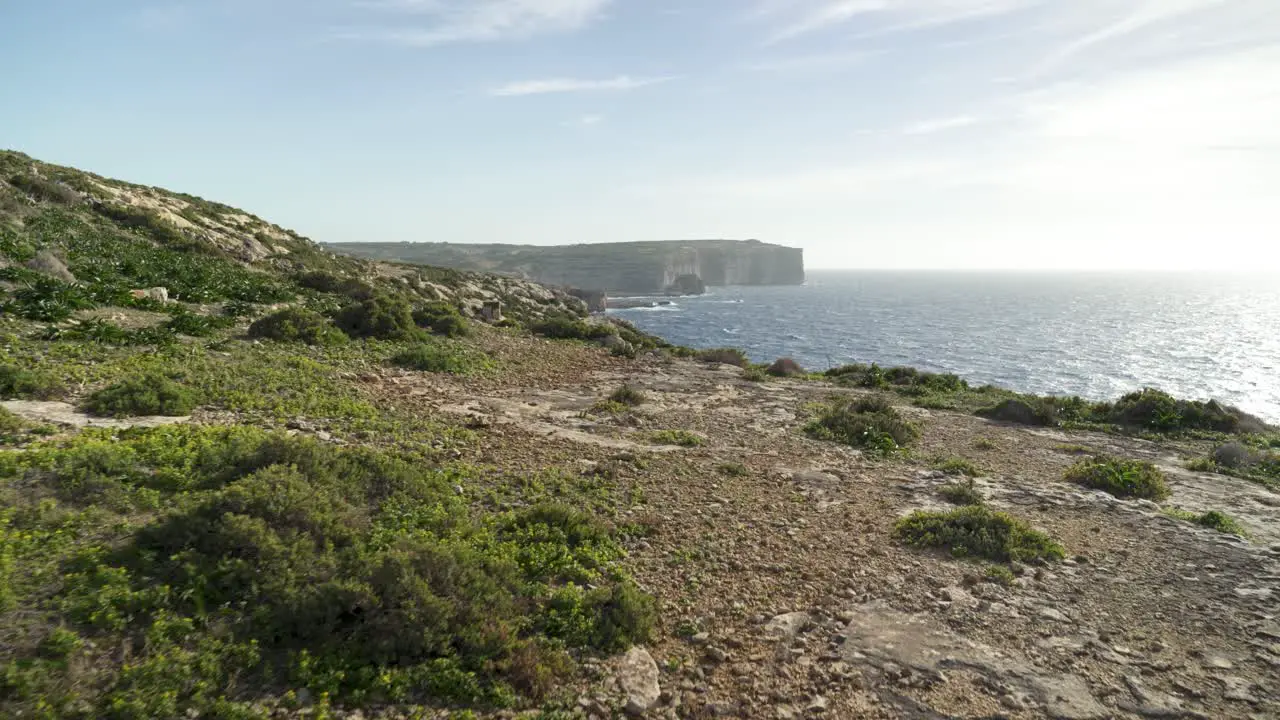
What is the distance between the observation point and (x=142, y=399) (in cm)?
1091

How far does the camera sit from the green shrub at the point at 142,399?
10.7m

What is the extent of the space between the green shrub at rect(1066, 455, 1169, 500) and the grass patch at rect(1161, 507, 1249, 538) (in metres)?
→ 1.27

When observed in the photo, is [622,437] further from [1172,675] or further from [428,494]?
[1172,675]

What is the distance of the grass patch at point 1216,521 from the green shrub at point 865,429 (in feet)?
20.4

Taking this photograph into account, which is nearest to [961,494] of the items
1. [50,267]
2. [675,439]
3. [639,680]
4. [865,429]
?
[865,429]

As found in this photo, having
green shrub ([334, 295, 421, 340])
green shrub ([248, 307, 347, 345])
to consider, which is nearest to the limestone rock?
green shrub ([248, 307, 347, 345])

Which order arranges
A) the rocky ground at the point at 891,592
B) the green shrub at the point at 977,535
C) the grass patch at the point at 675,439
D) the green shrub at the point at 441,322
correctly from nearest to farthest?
1. the rocky ground at the point at 891,592
2. the green shrub at the point at 977,535
3. the grass patch at the point at 675,439
4. the green shrub at the point at 441,322

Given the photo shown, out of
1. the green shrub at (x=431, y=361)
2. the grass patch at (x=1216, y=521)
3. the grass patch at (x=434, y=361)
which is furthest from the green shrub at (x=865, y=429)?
the green shrub at (x=431, y=361)

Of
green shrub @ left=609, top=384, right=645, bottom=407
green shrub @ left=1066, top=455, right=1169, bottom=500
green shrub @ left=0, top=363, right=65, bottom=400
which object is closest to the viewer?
green shrub @ left=0, top=363, right=65, bottom=400

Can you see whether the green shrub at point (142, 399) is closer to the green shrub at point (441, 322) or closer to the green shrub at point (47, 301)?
the green shrub at point (47, 301)

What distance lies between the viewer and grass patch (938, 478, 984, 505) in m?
13.0

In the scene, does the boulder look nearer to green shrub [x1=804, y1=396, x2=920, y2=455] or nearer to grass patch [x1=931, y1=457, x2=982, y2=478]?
green shrub [x1=804, y1=396, x2=920, y2=455]

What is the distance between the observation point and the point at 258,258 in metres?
35.1

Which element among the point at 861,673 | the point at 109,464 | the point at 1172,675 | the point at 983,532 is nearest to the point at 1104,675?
the point at 1172,675
